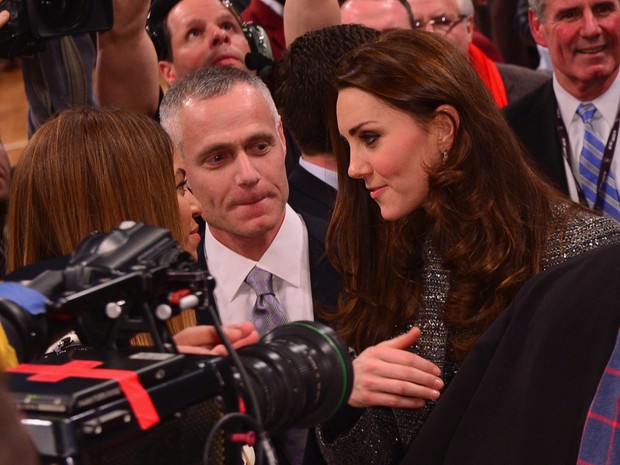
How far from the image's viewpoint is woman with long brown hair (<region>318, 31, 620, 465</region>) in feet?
5.95

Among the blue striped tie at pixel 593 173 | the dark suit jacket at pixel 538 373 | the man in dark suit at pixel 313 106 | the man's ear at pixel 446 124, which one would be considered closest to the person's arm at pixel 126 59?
the man in dark suit at pixel 313 106

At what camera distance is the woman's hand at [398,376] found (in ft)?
5.26

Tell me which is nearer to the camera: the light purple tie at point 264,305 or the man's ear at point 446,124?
the man's ear at point 446,124

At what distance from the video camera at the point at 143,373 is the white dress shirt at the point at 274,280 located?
2.95 feet

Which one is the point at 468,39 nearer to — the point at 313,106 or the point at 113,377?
the point at 313,106

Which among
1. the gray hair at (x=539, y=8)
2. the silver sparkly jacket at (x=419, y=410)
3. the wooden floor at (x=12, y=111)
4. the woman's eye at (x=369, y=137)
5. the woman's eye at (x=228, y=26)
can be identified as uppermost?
the woman's eye at (x=228, y=26)

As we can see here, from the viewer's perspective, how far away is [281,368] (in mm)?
1145

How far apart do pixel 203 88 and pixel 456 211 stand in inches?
24.8

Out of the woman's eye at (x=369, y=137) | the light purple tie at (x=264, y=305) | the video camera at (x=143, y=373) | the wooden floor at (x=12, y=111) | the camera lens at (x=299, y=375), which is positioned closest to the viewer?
the video camera at (x=143, y=373)

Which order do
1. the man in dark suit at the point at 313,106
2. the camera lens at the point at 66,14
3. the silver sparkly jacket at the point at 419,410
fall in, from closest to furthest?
the silver sparkly jacket at the point at 419,410 → the camera lens at the point at 66,14 → the man in dark suit at the point at 313,106

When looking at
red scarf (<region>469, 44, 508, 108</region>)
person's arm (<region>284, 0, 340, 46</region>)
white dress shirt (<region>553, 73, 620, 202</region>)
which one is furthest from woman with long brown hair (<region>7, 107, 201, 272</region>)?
red scarf (<region>469, 44, 508, 108</region>)

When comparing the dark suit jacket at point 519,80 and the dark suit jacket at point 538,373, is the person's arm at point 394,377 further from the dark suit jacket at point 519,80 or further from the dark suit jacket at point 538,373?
the dark suit jacket at point 519,80

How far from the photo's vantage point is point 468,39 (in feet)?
11.8

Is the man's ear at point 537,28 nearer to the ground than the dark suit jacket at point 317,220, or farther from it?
farther from it
